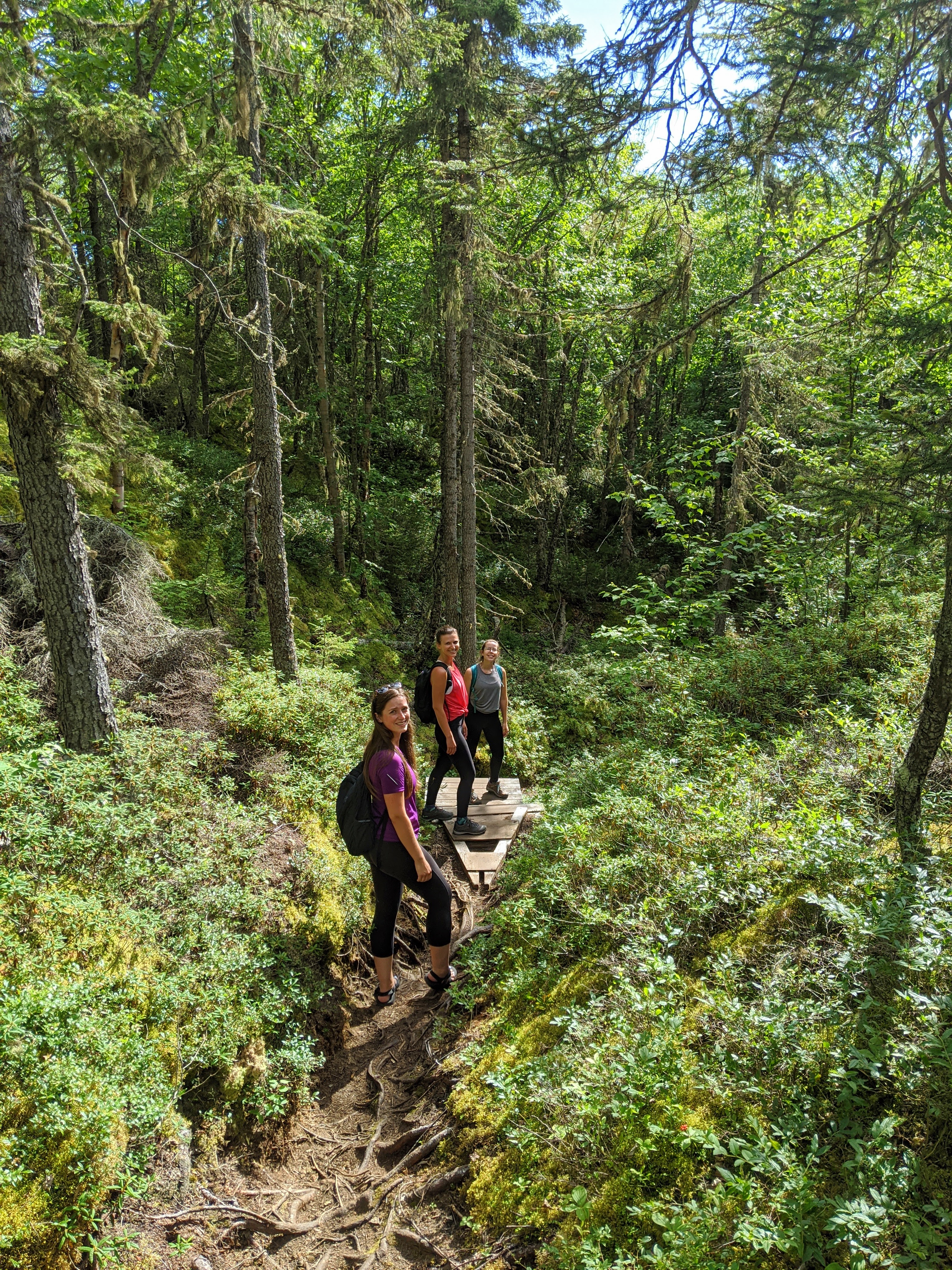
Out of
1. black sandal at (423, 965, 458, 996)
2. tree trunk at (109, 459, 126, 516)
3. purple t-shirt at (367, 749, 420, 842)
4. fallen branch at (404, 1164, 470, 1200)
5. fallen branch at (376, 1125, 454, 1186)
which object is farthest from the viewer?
tree trunk at (109, 459, 126, 516)

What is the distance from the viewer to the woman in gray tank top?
322 inches

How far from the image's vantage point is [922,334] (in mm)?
5246

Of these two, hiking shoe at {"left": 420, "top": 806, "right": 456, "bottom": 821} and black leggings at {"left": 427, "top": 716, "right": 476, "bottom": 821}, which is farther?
hiking shoe at {"left": 420, "top": 806, "right": 456, "bottom": 821}

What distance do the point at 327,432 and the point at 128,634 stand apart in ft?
28.6

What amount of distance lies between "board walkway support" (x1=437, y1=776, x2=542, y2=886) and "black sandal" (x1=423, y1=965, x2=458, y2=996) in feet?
6.09

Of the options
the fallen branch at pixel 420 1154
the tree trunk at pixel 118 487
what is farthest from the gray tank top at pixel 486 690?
the tree trunk at pixel 118 487

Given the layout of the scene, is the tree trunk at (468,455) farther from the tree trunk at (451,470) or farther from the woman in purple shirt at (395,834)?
the woman in purple shirt at (395,834)

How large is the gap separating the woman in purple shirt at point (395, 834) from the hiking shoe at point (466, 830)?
265 centimetres

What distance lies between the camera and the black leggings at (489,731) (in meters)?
8.44

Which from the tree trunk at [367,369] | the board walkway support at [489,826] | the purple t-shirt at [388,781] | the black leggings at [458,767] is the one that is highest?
the tree trunk at [367,369]

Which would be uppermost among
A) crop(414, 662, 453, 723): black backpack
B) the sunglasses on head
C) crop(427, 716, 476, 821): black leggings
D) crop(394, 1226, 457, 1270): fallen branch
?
the sunglasses on head

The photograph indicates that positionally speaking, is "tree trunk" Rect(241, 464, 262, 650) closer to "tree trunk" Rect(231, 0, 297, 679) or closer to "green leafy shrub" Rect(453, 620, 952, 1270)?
"tree trunk" Rect(231, 0, 297, 679)

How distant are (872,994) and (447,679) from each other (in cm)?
444

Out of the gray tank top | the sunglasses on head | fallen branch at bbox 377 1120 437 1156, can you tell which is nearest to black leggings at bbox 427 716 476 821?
the gray tank top
